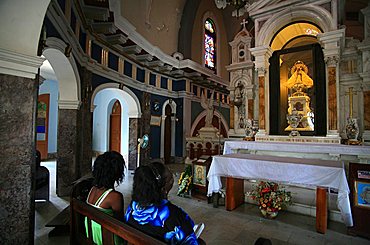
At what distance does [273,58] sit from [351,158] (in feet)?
10.5

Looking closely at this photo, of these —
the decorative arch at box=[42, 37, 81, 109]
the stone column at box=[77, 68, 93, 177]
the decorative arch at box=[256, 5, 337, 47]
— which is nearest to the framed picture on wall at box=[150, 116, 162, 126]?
the stone column at box=[77, 68, 93, 177]

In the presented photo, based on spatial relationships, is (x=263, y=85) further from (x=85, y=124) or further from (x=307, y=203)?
(x=85, y=124)

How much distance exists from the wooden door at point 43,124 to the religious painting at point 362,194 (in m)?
12.2

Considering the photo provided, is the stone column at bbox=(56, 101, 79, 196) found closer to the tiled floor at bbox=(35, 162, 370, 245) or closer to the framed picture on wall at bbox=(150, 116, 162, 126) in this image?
the tiled floor at bbox=(35, 162, 370, 245)

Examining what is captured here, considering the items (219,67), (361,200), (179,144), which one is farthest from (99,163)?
(219,67)

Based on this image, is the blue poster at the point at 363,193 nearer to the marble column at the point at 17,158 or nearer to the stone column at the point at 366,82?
the stone column at the point at 366,82

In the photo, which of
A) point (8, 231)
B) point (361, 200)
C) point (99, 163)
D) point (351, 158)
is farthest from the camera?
point (351, 158)

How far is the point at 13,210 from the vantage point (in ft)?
8.59

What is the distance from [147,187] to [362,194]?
3.42 meters

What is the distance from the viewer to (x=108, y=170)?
1.96 meters

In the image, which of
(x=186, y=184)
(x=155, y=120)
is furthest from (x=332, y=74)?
(x=155, y=120)

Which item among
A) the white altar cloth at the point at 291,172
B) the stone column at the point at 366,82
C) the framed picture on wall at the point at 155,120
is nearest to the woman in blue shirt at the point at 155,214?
the white altar cloth at the point at 291,172

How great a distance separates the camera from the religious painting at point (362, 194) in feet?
10.4

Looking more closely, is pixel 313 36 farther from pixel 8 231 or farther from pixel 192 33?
pixel 8 231
